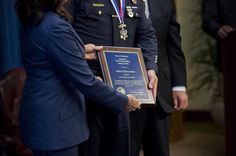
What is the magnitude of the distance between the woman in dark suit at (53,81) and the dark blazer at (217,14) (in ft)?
5.77

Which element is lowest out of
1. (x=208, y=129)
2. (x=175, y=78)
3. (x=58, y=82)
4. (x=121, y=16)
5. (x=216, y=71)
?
(x=208, y=129)

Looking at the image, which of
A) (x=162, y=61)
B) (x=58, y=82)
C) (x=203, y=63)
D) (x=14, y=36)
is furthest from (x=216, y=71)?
(x=58, y=82)

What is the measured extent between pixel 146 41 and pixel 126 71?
8.9 inches

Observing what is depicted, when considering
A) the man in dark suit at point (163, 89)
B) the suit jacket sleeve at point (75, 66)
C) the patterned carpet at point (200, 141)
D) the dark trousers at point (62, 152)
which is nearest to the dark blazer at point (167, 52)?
the man in dark suit at point (163, 89)

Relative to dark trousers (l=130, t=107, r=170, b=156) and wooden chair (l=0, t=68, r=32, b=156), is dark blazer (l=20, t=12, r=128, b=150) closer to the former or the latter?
dark trousers (l=130, t=107, r=170, b=156)

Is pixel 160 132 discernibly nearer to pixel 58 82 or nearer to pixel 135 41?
pixel 135 41

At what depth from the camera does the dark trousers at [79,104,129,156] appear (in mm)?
1909

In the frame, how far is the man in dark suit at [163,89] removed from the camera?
86.0 inches

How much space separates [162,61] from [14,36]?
1.39 m

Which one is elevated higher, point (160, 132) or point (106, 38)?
point (106, 38)

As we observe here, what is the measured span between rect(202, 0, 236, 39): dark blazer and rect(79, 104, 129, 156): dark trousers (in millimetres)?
1601

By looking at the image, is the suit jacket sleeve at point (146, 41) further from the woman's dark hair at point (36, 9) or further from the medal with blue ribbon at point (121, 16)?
the woman's dark hair at point (36, 9)

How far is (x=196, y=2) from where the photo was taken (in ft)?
15.5

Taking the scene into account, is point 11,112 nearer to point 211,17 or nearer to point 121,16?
point 121,16
